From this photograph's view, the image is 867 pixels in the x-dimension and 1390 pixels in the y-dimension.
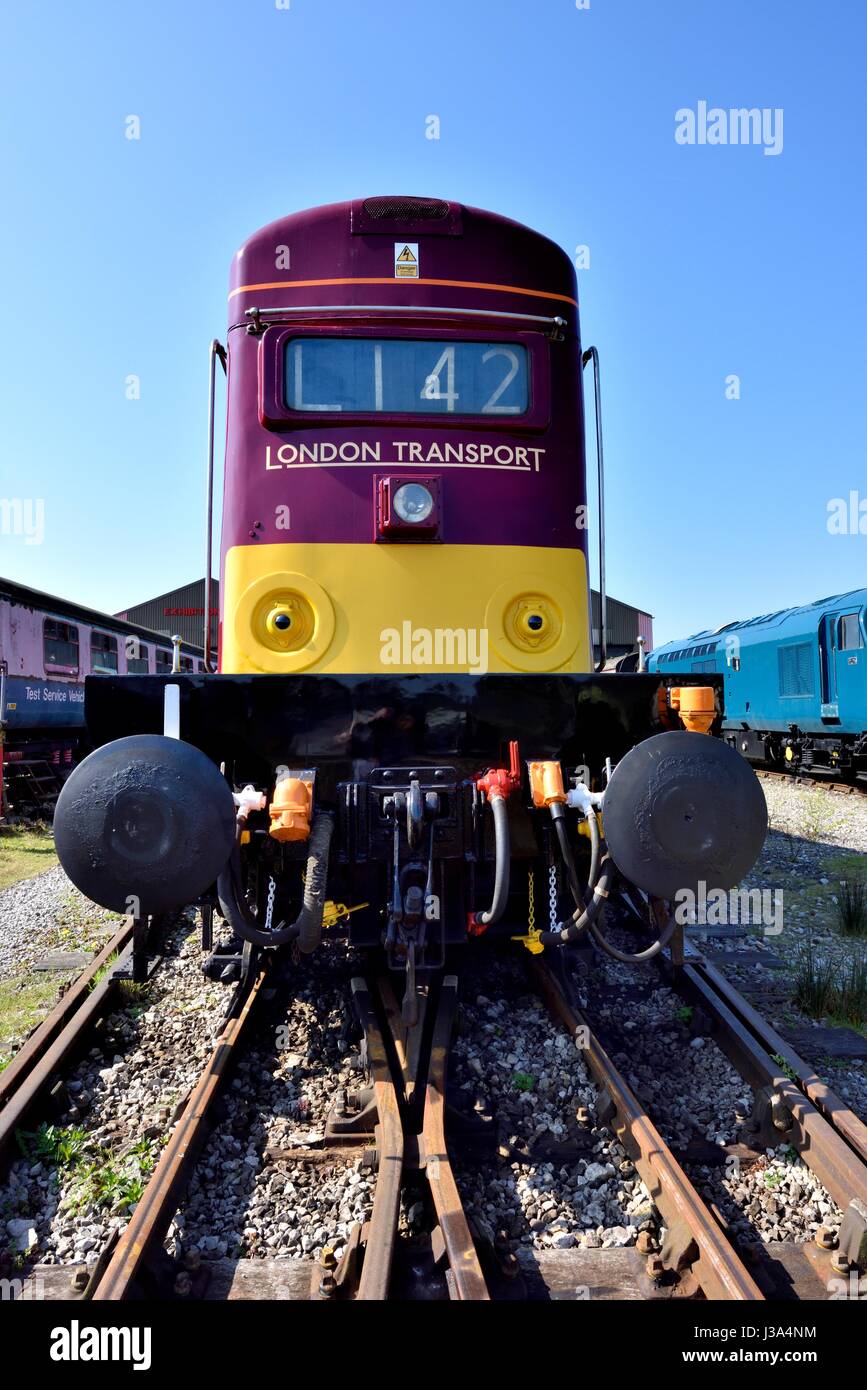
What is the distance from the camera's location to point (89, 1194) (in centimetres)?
318

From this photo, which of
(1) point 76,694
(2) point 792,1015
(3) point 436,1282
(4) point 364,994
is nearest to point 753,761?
(1) point 76,694

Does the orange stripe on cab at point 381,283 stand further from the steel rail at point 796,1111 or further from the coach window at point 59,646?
the coach window at point 59,646

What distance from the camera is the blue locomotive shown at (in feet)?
47.8

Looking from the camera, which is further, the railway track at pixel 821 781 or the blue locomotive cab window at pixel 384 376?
the railway track at pixel 821 781

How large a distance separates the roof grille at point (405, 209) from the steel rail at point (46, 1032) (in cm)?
465

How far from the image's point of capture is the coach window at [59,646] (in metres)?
14.3

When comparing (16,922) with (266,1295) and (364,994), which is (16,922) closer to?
(364,994)

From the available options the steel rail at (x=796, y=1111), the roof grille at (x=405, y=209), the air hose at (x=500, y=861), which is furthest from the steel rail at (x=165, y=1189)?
the roof grille at (x=405, y=209)

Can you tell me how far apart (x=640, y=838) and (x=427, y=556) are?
2018 mm

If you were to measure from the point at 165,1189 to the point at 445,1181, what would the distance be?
96 centimetres

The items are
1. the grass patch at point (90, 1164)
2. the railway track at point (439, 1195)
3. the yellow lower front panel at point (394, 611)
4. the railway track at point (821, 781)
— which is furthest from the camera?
the railway track at point (821, 781)

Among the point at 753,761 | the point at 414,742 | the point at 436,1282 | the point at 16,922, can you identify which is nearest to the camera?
the point at 436,1282

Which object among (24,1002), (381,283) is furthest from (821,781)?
(24,1002)

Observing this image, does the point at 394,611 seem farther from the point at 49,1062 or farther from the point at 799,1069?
the point at 799,1069
